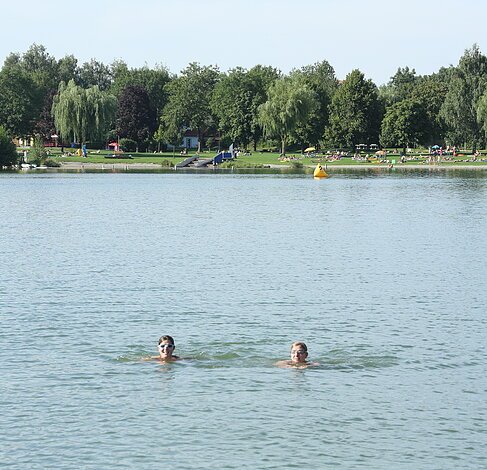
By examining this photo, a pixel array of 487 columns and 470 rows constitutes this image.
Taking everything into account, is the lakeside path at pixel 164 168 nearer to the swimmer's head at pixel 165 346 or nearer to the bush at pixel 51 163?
the bush at pixel 51 163

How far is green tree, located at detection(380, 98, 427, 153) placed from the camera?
173500 mm

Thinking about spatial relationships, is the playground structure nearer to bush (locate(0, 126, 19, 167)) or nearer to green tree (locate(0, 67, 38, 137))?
bush (locate(0, 126, 19, 167))

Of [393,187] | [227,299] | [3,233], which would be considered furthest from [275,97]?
[227,299]

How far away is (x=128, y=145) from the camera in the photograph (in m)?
188

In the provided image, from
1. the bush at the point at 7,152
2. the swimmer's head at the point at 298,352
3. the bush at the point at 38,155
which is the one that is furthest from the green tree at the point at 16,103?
the swimmer's head at the point at 298,352

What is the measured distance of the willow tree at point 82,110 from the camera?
164750 millimetres

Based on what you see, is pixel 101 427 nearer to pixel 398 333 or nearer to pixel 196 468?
pixel 196 468

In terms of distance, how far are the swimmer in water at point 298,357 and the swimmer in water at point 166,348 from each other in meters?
2.79

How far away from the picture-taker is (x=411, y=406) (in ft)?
75.0

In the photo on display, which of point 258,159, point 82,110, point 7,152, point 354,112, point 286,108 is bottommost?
point 258,159

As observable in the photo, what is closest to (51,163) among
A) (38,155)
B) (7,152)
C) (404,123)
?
Result: (38,155)

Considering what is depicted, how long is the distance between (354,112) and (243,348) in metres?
152

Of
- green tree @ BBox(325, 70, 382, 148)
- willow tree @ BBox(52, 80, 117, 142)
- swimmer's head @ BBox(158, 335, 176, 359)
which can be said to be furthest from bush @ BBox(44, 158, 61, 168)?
swimmer's head @ BBox(158, 335, 176, 359)

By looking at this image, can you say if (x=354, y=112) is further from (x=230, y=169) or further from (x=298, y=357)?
(x=298, y=357)
